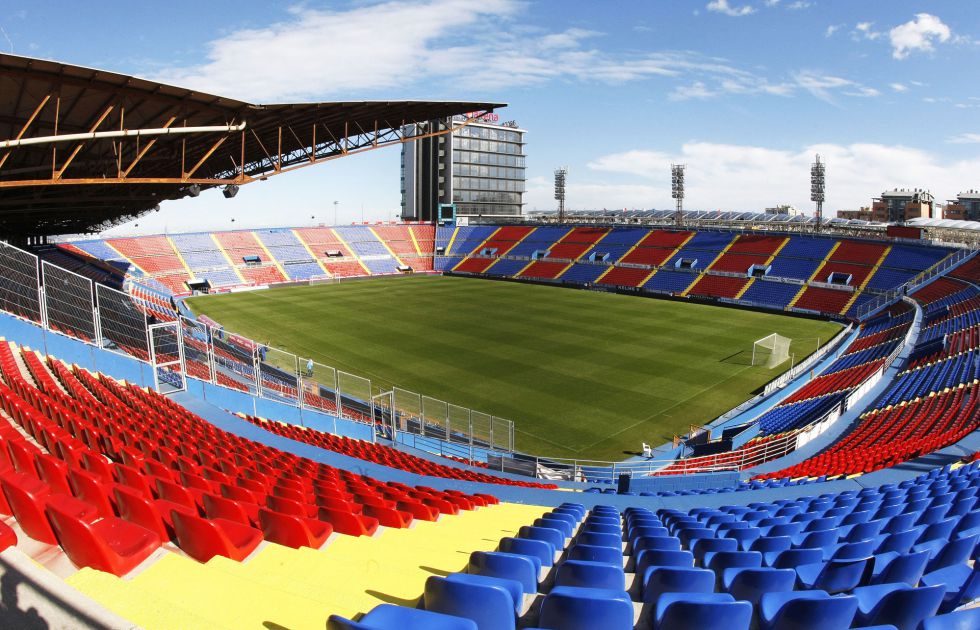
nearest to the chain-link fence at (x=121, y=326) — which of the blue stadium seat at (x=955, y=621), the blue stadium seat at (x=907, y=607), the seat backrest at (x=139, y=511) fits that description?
the seat backrest at (x=139, y=511)

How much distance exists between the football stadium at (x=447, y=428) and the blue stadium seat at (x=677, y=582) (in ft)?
0.06

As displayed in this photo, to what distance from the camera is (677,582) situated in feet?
11.7

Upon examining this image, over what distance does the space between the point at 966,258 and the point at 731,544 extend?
49.2m

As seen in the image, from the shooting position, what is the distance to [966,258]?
136 ft

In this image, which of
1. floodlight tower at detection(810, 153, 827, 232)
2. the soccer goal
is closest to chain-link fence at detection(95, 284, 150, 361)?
the soccer goal

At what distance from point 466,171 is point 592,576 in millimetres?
97469

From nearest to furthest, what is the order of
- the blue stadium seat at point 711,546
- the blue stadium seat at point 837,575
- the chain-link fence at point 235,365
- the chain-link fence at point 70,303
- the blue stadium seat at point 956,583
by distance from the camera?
the blue stadium seat at point 956,583 < the blue stadium seat at point 837,575 < the blue stadium seat at point 711,546 < the chain-link fence at point 70,303 < the chain-link fence at point 235,365

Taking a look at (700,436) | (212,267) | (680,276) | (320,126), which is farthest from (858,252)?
(212,267)

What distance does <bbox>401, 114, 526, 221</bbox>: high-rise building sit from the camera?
96.5 m

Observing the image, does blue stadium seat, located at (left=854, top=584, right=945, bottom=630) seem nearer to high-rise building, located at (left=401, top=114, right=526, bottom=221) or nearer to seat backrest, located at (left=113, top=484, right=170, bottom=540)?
seat backrest, located at (left=113, top=484, right=170, bottom=540)

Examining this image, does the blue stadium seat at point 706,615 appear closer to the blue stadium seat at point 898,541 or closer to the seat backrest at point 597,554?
the seat backrest at point 597,554

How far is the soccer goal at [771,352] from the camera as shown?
96.6 ft

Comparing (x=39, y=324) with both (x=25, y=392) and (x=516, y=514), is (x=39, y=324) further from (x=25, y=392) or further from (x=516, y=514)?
(x=516, y=514)

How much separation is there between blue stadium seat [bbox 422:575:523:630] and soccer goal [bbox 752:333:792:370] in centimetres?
2962
